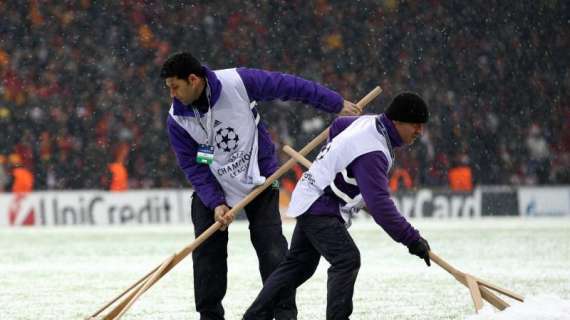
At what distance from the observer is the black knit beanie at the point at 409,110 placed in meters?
5.28

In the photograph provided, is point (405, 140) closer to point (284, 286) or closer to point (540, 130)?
point (284, 286)

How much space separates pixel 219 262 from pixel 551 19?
1481 cm

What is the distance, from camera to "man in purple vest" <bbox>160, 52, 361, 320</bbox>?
5859mm

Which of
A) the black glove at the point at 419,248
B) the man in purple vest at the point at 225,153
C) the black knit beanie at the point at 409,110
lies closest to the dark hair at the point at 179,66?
the man in purple vest at the point at 225,153

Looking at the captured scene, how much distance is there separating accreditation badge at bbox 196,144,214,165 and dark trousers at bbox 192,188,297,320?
316mm

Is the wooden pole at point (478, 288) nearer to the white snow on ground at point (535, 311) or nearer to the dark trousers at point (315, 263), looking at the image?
the white snow on ground at point (535, 311)

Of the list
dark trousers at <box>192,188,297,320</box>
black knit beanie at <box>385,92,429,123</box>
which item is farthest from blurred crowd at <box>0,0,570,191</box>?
→ black knit beanie at <box>385,92,429,123</box>

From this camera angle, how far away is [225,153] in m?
5.95

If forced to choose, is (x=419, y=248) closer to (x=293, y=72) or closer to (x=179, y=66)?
(x=179, y=66)

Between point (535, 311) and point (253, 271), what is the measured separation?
516cm

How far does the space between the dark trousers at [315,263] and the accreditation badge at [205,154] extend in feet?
1.97

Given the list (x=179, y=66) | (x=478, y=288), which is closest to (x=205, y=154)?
(x=179, y=66)

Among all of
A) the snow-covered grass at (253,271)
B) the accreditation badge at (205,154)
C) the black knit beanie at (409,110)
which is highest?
the black knit beanie at (409,110)

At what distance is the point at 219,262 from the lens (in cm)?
608
